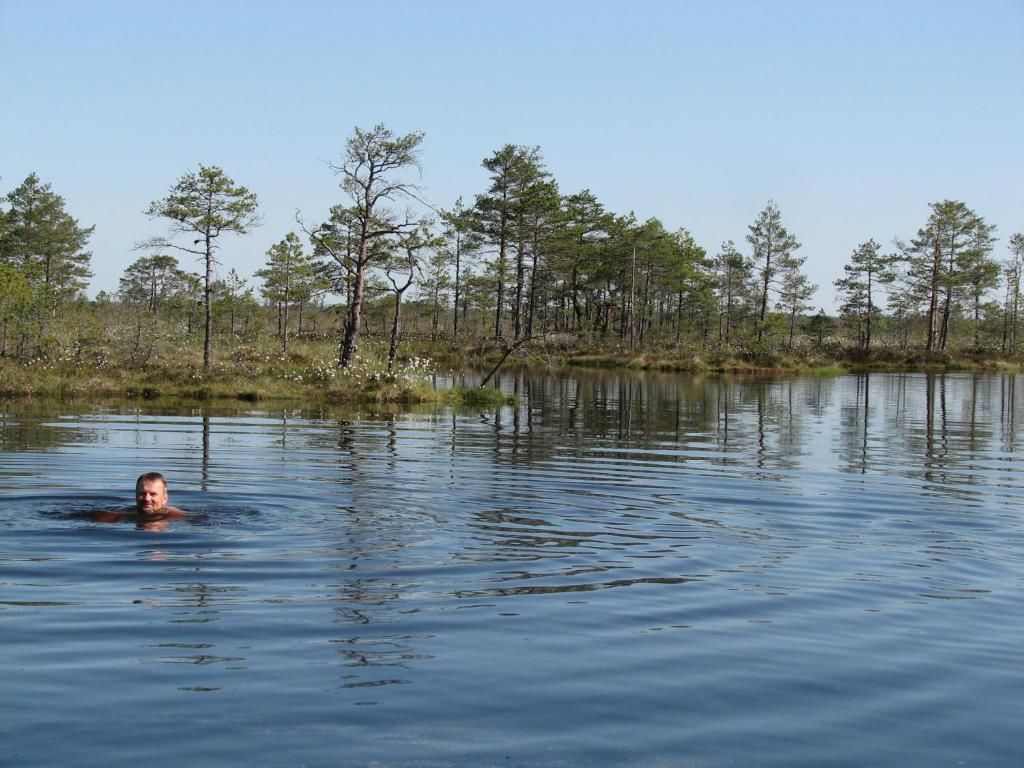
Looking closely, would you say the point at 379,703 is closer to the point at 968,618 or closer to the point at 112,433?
the point at 968,618

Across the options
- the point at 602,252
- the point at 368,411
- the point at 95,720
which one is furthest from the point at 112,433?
the point at 602,252

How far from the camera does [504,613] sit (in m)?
8.27

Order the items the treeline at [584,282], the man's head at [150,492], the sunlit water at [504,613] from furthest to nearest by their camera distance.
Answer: the treeline at [584,282], the man's head at [150,492], the sunlit water at [504,613]

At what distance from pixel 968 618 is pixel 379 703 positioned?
17.8ft

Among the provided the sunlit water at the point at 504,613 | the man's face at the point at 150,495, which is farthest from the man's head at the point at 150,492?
the sunlit water at the point at 504,613

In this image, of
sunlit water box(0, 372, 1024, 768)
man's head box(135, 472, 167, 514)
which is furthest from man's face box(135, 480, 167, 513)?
sunlit water box(0, 372, 1024, 768)

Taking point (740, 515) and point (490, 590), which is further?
point (740, 515)

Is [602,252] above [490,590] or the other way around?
above

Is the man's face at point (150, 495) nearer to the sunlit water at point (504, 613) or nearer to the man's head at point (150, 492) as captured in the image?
the man's head at point (150, 492)

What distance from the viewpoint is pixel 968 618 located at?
8.52 metres

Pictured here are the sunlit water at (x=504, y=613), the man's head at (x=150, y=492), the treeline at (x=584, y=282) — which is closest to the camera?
the sunlit water at (x=504, y=613)

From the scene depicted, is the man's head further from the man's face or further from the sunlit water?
the sunlit water

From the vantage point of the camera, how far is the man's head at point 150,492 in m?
11.0

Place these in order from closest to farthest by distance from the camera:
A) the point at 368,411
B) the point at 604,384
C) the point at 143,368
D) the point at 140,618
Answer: the point at 140,618 → the point at 368,411 → the point at 143,368 → the point at 604,384
